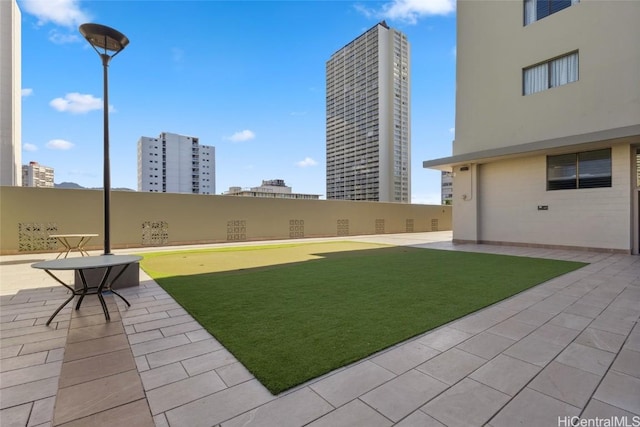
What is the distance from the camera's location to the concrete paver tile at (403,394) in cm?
183

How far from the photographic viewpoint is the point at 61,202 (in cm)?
951

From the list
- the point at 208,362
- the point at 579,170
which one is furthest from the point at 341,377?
the point at 579,170

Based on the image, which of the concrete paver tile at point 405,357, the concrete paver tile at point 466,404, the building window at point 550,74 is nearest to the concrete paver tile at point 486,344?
the concrete paver tile at point 405,357

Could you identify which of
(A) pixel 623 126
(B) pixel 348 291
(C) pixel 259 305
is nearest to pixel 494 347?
(B) pixel 348 291

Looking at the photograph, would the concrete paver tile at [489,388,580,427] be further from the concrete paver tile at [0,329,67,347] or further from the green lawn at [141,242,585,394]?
the concrete paver tile at [0,329,67,347]

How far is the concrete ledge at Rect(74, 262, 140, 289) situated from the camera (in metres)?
4.69

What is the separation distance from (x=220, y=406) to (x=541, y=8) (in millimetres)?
14941

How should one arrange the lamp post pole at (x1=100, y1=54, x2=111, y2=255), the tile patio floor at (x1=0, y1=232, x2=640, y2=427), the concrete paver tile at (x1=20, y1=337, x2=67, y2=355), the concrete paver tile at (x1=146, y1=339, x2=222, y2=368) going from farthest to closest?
1. the lamp post pole at (x1=100, y1=54, x2=111, y2=255)
2. the concrete paver tile at (x1=20, y1=337, x2=67, y2=355)
3. the concrete paver tile at (x1=146, y1=339, x2=222, y2=368)
4. the tile patio floor at (x1=0, y1=232, x2=640, y2=427)

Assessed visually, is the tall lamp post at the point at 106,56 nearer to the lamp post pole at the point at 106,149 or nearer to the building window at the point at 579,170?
the lamp post pole at the point at 106,149

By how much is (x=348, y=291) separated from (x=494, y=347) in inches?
89.7

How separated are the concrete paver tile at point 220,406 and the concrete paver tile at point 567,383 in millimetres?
1896

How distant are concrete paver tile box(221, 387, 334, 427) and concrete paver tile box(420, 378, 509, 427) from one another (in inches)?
25.9

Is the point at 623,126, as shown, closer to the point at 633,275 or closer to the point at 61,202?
the point at 633,275

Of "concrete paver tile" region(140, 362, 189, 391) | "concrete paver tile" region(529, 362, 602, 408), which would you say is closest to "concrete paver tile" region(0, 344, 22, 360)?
"concrete paver tile" region(140, 362, 189, 391)
